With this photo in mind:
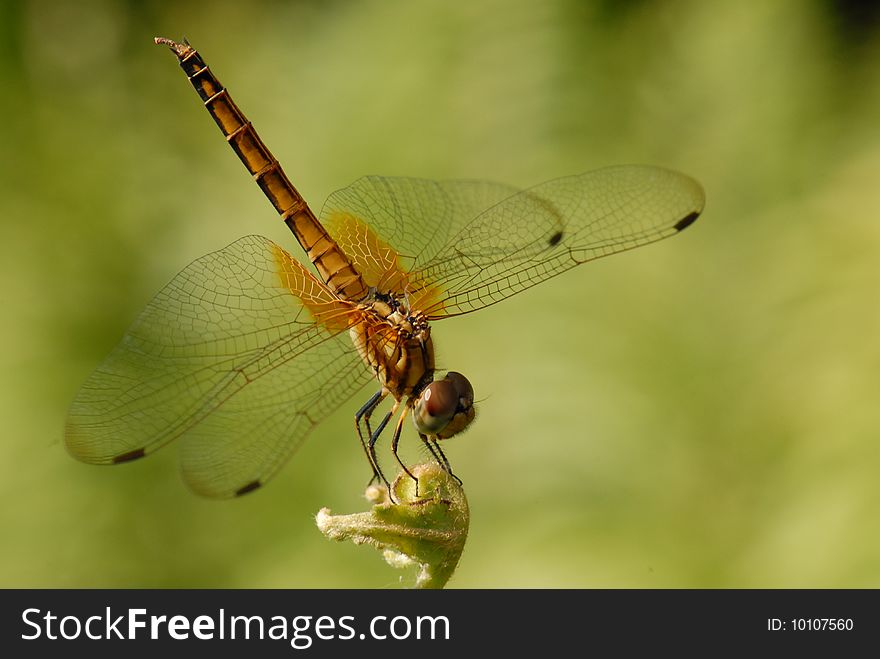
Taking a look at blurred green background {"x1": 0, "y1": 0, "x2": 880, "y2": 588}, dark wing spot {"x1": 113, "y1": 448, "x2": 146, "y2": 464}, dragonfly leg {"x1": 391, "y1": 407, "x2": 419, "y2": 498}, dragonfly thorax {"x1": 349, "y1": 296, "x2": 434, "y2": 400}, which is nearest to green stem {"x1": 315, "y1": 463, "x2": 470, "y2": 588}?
dragonfly leg {"x1": 391, "y1": 407, "x2": 419, "y2": 498}

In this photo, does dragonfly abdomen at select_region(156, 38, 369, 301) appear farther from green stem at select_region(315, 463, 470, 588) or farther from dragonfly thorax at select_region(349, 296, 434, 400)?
green stem at select_region(315, 463, 470, 588)

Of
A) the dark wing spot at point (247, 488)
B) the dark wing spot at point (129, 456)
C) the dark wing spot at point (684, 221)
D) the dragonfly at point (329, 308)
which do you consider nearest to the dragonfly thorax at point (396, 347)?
the dragonfly at point (329, 308)

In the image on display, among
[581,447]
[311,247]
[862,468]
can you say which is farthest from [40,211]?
[862,468]

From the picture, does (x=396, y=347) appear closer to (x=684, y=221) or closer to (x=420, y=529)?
(x=420, y=529)

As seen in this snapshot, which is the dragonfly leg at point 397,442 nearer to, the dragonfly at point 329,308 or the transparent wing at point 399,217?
the dragonfly at point 329,308

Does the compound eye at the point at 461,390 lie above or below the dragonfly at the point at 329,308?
below

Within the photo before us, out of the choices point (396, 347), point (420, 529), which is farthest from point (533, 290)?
point (420, 529)

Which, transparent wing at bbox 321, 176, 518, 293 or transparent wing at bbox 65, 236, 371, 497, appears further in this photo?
transparent wing at bbox 321, 176, 518, 293
